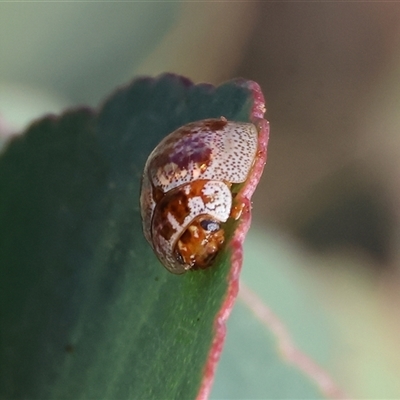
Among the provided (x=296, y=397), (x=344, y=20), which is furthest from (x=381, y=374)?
(x=344, y=20)

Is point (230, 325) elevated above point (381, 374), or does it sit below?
above

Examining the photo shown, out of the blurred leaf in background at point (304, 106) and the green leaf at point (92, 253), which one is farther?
the blurred leaf in background at point (304, 106)

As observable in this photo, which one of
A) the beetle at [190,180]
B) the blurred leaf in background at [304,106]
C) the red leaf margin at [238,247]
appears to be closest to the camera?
the red leaf margin at [238,247]

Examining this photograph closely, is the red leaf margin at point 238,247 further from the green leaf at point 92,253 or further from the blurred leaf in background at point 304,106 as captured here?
the blurred leaf in background at point 304,106

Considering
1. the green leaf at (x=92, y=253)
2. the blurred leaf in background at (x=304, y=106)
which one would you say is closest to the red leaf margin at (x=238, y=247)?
the green leaf at (x=92, y=253)

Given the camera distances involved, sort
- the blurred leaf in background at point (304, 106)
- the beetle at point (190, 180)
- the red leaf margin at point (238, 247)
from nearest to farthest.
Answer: the red leaf margin at point (238, 247) → the beetle at point (190, 180) → the blurred leaf in background at point (304, 106)

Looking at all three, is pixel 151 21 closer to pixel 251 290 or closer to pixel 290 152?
pixel 290 152

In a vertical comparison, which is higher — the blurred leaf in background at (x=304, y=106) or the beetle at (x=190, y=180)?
the beetle at (x=190, y=180)
